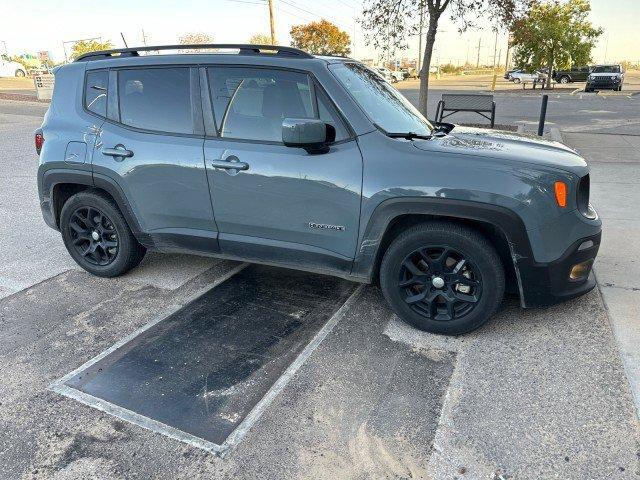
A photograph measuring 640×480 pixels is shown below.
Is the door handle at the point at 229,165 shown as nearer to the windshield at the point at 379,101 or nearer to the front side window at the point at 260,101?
the front side window at the point at 260,101

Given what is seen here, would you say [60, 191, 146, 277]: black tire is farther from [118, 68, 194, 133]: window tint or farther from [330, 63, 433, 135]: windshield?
[330, 63, 433, 135]: windshield

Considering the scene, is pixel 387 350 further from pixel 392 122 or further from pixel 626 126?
pixel 626 126

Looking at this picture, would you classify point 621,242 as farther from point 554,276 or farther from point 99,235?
point 99,235

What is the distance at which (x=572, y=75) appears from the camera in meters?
35.7

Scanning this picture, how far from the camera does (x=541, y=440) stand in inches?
93.0

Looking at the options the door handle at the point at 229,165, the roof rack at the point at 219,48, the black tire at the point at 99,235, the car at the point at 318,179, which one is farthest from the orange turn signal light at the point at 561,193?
the black tire at the point at 99,235

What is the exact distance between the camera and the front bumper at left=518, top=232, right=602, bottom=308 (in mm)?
3011

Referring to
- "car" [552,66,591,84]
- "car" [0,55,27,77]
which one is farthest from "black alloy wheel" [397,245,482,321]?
"car" [0,55,27,77]

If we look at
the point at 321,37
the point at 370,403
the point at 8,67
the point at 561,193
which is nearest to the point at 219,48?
the point at 561,193

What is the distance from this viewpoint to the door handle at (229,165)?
11.2ft

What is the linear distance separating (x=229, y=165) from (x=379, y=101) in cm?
122

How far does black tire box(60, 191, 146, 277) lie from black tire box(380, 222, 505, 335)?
225 cm

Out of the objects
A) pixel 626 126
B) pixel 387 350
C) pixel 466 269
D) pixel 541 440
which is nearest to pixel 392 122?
pixel 466 269

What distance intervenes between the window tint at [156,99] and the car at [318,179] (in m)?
0.01
